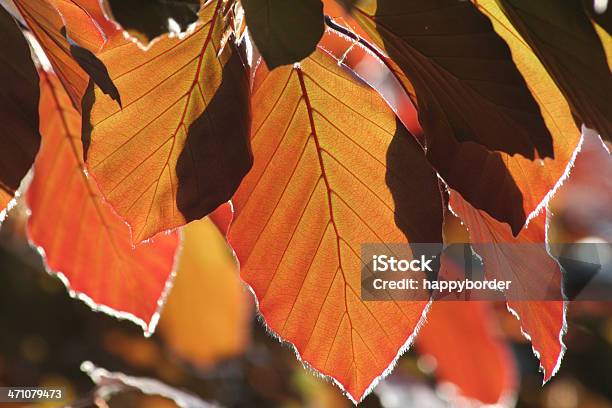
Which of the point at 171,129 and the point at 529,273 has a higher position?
the point at 171,129

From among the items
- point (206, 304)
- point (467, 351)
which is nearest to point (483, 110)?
point (467, 351)

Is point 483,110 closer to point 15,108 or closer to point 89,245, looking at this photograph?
point 15,108

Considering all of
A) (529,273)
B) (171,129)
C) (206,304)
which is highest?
(171,129)

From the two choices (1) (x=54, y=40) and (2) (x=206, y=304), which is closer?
(1) (x=54, y=40)

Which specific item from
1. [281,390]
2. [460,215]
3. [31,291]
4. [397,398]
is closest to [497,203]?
[460,215]

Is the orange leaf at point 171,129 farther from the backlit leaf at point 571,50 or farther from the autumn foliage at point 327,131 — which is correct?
the backlit leaf at point 571,50

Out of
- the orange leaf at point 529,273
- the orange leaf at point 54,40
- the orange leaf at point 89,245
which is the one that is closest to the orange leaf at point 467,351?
the orange leaf at point 89,245
